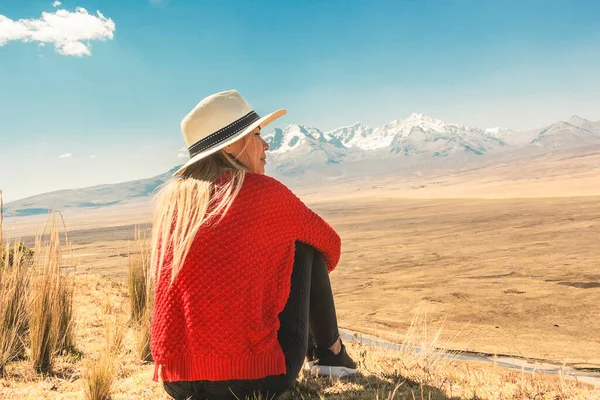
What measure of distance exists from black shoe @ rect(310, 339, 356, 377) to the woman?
0.54m

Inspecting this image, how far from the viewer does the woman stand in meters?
1.66

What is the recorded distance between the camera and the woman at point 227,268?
166 centimetres

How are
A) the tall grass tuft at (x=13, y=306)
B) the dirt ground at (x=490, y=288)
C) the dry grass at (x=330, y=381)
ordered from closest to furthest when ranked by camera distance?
1. the dry grass at (x=330, y=381)
2. the tall grass tuft at (x=13, y=306)
3. the dirt ground at (x=490, y=288)

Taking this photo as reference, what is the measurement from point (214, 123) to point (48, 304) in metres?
1.76

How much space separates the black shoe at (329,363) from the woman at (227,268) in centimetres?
54

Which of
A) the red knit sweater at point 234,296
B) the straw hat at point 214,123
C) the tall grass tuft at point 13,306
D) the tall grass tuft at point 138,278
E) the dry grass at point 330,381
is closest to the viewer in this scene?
the red knit sweater at point 234,296

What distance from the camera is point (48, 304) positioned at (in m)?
2.80

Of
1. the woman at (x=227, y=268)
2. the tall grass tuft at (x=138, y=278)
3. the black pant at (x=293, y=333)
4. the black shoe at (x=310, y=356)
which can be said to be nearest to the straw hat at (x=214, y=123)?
the woman at (x=227, y=268)

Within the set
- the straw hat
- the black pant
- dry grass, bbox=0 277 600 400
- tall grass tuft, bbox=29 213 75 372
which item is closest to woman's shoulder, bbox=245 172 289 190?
the straw hat

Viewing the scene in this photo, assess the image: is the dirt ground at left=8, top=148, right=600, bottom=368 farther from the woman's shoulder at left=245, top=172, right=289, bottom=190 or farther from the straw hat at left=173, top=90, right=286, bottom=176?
the woman's shoulder at left=245, top=172, right=289, bottom=190

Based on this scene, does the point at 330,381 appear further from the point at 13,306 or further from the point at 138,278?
the point at 138,278

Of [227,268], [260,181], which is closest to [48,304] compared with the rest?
[227,268]

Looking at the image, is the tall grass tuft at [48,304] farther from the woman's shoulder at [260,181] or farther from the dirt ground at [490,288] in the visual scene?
the woman's shoulder at [260,181]

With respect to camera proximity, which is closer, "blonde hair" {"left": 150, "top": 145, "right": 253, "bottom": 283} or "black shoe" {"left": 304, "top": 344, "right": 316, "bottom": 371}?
"blonde hair" {"left": 150, "top": 145, "right": 253, "bottom": 283}
